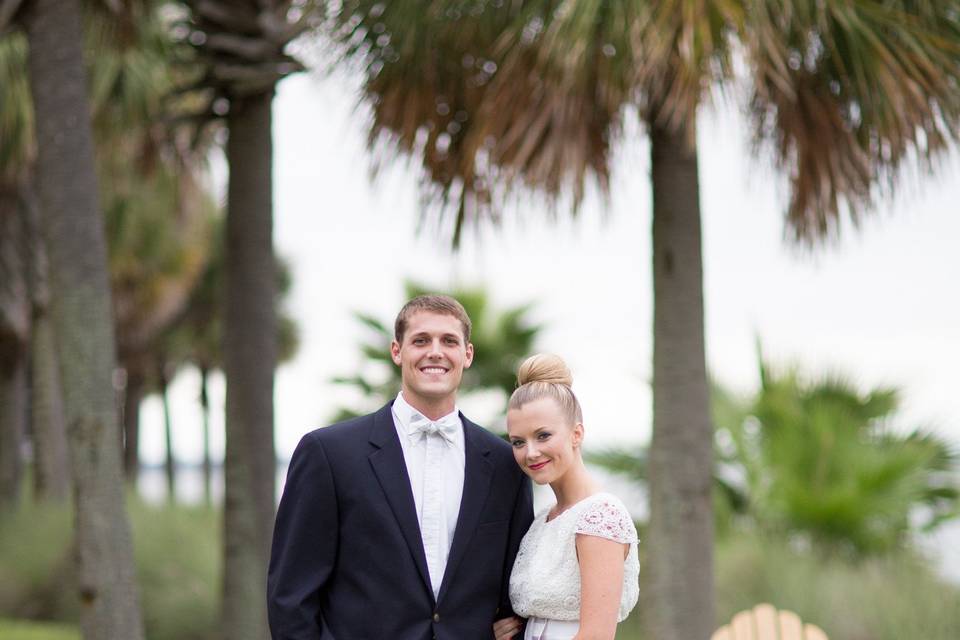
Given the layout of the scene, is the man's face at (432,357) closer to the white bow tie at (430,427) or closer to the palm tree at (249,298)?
the white bow tie at (430,427)

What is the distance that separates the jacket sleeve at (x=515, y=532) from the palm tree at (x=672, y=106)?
108 inches

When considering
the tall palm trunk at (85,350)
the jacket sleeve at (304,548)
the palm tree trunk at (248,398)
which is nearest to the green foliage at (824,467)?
the palm tree trunk at (248,398)

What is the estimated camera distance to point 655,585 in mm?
6574

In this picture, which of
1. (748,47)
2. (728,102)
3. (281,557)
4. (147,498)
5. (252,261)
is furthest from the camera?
(147,498)

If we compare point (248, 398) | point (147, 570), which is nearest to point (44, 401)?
point (147, 570)

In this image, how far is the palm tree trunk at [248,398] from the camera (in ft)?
24.1

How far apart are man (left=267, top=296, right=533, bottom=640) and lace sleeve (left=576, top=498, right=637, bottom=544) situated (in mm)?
289

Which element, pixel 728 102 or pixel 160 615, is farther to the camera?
pixel 160 615

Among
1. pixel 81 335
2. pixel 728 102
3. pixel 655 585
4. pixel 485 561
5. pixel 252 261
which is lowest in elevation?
pixel 655 585

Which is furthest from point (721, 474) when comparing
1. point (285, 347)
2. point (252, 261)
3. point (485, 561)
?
point (285, 347)

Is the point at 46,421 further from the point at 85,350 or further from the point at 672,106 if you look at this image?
the point at 672,106

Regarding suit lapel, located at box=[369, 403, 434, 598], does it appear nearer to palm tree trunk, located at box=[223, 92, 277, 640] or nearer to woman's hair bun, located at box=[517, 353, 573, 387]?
woman's hair bun, located at box=[517, 353, 573, 387]

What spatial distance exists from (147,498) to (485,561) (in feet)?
34.9

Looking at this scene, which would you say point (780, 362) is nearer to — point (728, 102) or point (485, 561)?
point (728, 102)
